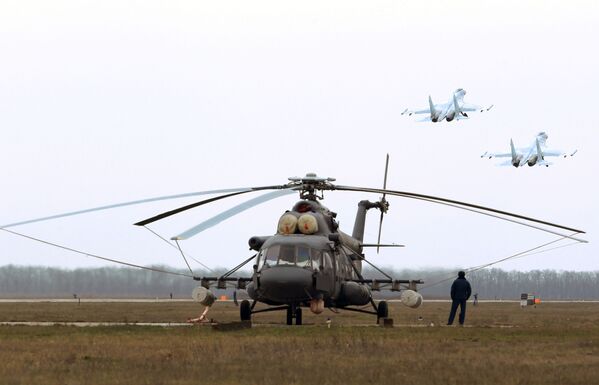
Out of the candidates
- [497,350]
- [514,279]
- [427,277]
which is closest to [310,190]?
[497,350]

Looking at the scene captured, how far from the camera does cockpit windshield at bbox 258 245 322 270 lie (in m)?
31.8

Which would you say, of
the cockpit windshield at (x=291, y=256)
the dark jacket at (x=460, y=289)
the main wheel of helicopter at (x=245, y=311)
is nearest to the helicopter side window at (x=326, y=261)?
Answer: the cockpit windshield at (x=291, y=256)

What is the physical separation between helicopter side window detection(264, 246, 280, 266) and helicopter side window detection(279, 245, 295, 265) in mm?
141

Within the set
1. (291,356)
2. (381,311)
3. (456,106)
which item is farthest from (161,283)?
(291,356)

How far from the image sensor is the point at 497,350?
22.1 meters

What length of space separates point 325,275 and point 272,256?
1.68 m

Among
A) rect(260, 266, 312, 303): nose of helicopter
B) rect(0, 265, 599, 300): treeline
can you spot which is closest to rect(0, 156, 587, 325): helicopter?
rect(260, 266, 312, 303): nose of helicopter

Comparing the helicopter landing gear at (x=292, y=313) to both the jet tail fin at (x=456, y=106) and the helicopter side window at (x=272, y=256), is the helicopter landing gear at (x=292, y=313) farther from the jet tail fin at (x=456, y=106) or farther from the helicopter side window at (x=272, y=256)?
the jet tail fin at (x=456, y=106)

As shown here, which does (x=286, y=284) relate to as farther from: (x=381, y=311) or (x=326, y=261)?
(x=381, y=311)

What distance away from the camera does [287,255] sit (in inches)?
1254

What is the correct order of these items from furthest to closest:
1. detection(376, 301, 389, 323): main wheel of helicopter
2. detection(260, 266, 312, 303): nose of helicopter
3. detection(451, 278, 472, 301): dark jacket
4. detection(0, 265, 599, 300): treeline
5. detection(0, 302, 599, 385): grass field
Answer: detection(0, 265, 599, 300): treeline, detection(376, 301, 389, 323): main wheel of helicopter, detection(451, 278, 472, 301): dark jacket, detection(260, 266, 312, 303): nose of helicopter, detection(0, 302, 599, 385): grass field

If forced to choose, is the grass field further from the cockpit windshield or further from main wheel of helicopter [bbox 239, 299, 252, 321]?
main wheel of helicopter [bbox 239, 299, 252, 321]

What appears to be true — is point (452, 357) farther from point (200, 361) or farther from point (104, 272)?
point (104, 272)

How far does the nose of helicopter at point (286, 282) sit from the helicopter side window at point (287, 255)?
21 centimetres
